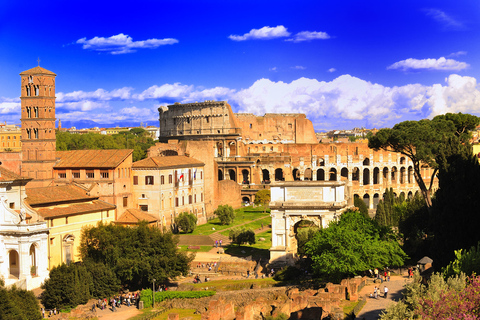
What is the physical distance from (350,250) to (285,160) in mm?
59446

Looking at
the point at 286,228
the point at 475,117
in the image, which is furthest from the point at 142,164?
the point at 475,117

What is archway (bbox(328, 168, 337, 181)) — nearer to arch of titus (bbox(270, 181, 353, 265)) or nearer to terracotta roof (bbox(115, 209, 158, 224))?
terracotta roof (bbox(115, 209, 158, 224))

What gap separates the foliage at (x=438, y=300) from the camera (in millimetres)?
20078

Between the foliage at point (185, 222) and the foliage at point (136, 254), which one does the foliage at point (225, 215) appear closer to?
the foliage at point (185, 222)

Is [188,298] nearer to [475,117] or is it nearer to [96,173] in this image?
[96,173]

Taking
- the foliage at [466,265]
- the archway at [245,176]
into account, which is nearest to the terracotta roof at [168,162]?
the archway at [245,176]

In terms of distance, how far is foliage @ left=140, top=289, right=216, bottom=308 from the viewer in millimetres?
38281

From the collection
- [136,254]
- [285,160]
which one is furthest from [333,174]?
[136,254]

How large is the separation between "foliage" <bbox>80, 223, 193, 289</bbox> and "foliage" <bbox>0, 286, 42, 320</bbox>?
756cm

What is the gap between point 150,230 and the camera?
4366cm

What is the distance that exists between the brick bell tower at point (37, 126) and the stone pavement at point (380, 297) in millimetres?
31774

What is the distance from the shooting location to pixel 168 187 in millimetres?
59281

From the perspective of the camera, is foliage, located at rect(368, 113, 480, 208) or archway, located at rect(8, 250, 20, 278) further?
foliage, located at rect(368, 113, 480, 208)

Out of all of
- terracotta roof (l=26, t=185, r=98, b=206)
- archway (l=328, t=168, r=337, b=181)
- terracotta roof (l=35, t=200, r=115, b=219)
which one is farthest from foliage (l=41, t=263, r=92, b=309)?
archway (l=328, t=168, r=337, b=181)
